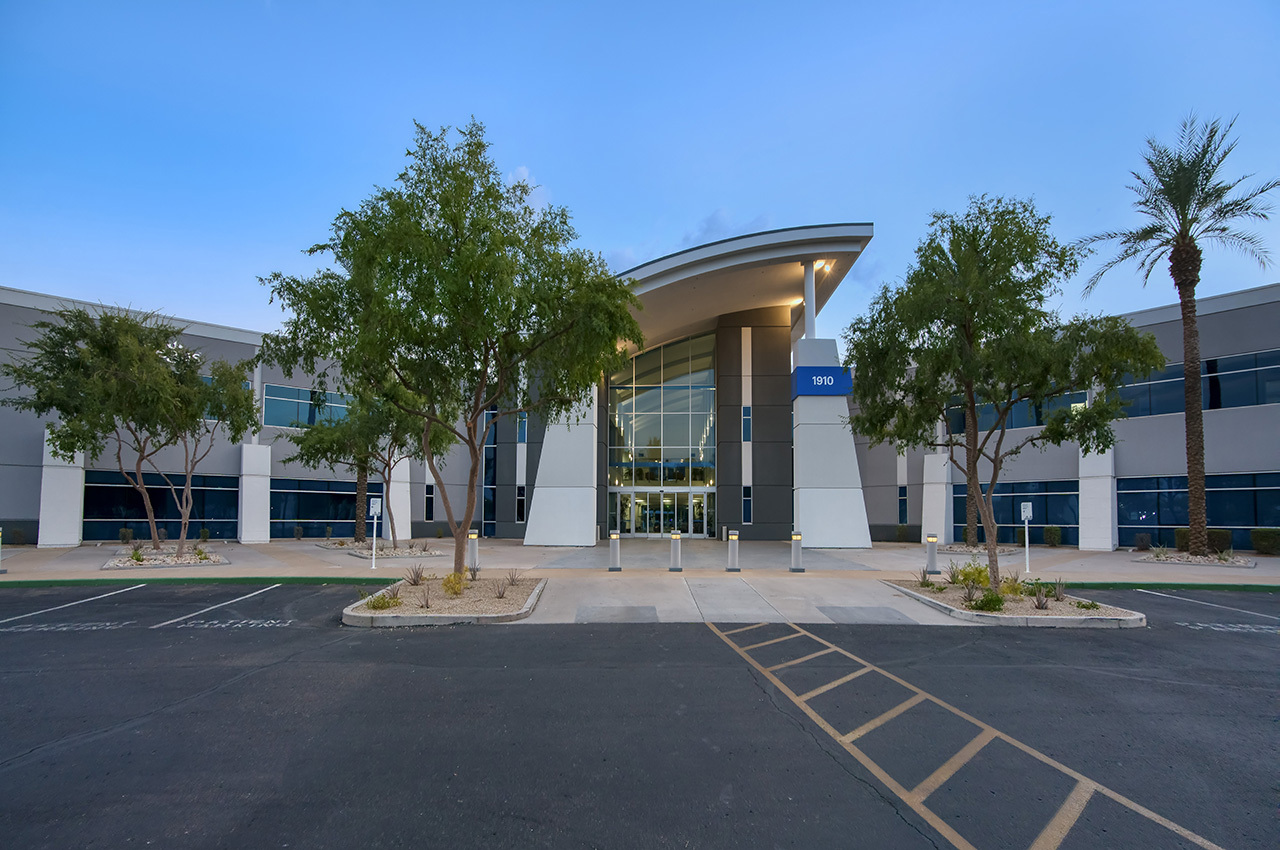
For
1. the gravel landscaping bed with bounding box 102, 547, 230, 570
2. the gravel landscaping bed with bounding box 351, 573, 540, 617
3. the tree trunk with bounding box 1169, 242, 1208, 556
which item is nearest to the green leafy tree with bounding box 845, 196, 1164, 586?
the gravel landscaping bed with bounding box 351, 573, 540, 617

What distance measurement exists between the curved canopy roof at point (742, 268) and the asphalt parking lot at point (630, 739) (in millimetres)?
17678

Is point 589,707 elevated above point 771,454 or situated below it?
below

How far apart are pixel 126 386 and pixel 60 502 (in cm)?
1002

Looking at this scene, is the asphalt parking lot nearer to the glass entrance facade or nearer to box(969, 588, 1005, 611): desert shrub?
box(969, 588, 1005, 611): desert shrub

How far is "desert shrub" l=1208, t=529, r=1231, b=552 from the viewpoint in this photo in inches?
854

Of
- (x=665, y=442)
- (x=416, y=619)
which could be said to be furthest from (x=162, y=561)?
(x=665, y=442)

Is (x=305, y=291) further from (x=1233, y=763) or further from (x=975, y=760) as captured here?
(x=1233, y=763)

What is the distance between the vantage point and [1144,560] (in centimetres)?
2062

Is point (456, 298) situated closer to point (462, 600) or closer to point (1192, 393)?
point (462, 600)

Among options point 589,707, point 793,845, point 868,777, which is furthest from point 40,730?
point 868,777

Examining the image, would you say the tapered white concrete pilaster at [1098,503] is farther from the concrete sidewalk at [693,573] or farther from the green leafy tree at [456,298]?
the green leafy tree at [456,298]

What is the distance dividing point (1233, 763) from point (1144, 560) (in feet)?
63.7

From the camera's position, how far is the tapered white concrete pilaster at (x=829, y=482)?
24172mm

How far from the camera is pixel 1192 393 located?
1981 cm
